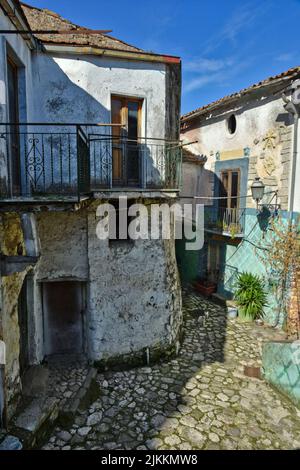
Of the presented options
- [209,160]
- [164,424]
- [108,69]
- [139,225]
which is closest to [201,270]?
[209,160]

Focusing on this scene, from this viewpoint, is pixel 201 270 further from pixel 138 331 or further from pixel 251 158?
pixel 138 331

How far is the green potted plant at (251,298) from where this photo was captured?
10305 millimetres

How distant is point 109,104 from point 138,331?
5.64 metres

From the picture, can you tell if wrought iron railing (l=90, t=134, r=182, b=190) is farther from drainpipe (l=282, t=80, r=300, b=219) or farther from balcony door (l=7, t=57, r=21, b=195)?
drainpipe (l=282, t=80, r=300, b=219)

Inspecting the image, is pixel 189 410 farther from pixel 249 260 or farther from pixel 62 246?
pixel 249 260

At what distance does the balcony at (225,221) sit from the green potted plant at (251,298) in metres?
1.72

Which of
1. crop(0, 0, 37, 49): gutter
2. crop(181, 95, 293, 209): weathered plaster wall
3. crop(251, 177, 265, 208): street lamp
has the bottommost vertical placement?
crop(251, 177, 265, 208): street lamp

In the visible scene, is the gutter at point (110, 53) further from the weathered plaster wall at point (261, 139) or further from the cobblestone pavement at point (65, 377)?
the cobblestone pavement at point (65, 377)

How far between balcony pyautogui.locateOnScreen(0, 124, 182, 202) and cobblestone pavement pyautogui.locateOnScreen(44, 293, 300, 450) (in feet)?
14.5

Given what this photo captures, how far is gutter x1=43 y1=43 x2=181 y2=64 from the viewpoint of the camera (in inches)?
258

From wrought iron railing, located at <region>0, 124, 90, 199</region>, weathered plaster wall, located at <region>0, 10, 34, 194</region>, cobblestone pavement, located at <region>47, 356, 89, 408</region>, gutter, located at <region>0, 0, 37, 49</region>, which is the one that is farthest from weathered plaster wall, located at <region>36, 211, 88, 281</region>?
gutter, located at <region>0, 0, 37, 49</region>

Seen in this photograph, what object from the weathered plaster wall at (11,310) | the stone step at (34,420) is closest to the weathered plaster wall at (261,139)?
the weathered plaster wall at (11,310)

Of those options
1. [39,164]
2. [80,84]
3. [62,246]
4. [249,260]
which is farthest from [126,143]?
[249,260]

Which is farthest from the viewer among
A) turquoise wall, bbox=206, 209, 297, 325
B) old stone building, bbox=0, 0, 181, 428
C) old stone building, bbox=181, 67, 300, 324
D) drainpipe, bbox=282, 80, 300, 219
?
turquoise wall, bbox=206, 209, 297, 325
